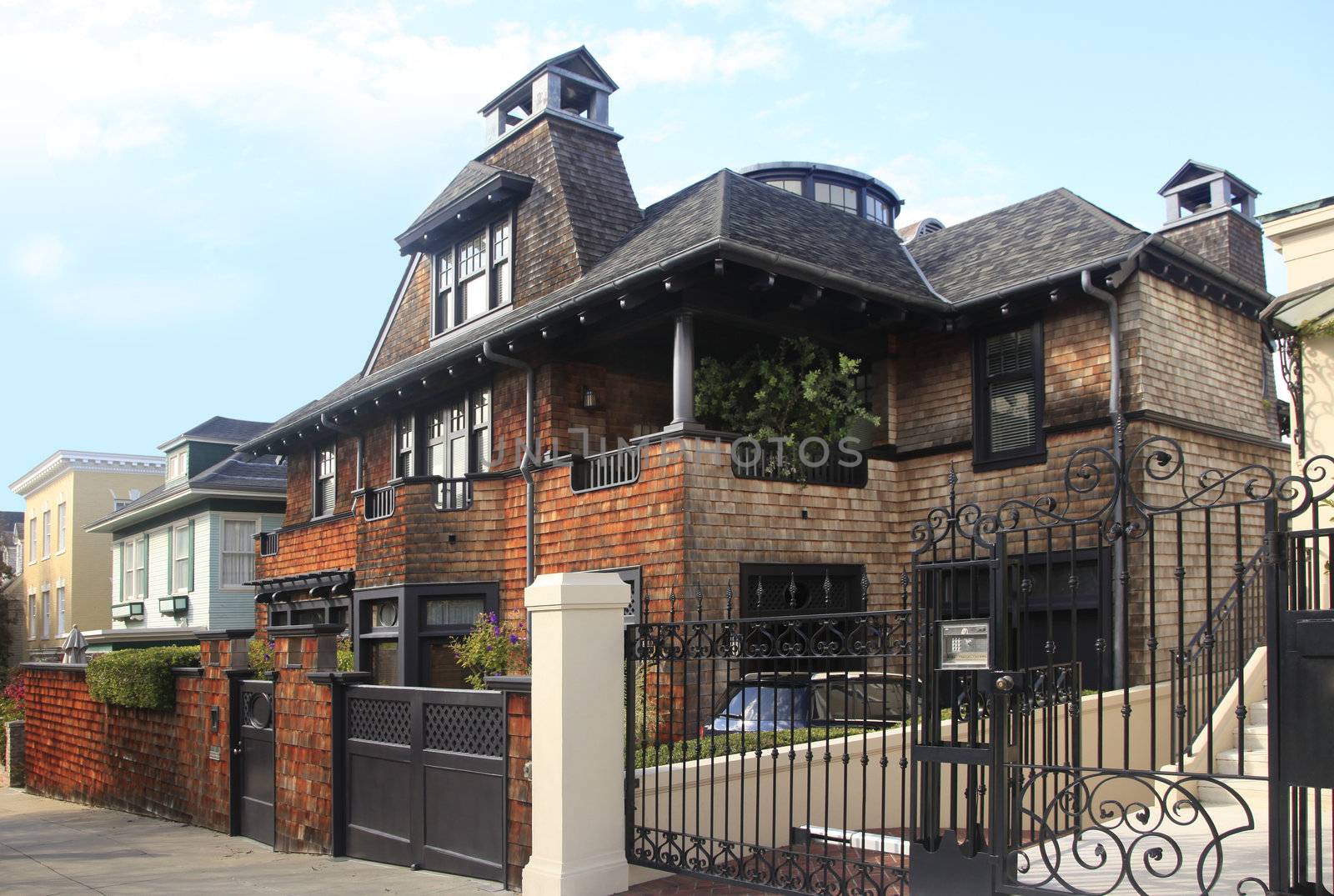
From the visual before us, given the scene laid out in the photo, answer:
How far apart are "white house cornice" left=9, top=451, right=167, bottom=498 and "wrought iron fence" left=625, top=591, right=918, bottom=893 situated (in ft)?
117

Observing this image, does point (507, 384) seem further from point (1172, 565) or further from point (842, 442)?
point (1172, 565)

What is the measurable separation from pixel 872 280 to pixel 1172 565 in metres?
4.79

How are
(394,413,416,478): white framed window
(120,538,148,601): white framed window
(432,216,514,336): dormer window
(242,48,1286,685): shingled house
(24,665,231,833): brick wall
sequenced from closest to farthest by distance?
(24,665,231,833): brick wall < (242,48,1286,685): shingled house < (432,216,514,336): dormer window < (394,413,416,478): white framed window < (120,538,148,601): white framed window

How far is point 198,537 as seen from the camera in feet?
99.1

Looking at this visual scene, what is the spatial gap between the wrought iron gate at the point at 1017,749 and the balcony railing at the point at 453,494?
17.9 feet

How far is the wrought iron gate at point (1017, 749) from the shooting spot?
5.23m

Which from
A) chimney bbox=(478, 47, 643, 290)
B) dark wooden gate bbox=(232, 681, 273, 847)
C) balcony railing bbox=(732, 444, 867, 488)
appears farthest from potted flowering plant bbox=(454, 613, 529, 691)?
chimney bbox=(478, 47, 643, 290)

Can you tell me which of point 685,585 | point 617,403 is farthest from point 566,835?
point 617,403

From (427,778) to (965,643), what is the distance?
16.0ft

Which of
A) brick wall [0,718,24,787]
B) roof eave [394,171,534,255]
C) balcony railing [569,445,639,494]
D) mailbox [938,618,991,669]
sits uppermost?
roof eave [394,171,534,255]

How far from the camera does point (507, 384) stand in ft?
55.9

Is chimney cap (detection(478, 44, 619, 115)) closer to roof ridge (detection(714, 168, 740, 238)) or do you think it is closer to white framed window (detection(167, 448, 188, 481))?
roof ridge (detection(714, 168, 740, 238))

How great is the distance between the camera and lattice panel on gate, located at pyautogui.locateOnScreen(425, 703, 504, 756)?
8.65 metres

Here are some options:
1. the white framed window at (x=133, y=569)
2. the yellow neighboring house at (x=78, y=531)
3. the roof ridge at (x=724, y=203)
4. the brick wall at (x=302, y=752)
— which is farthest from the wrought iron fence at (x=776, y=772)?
the yellow neighboring house at (x=78, y=531)
